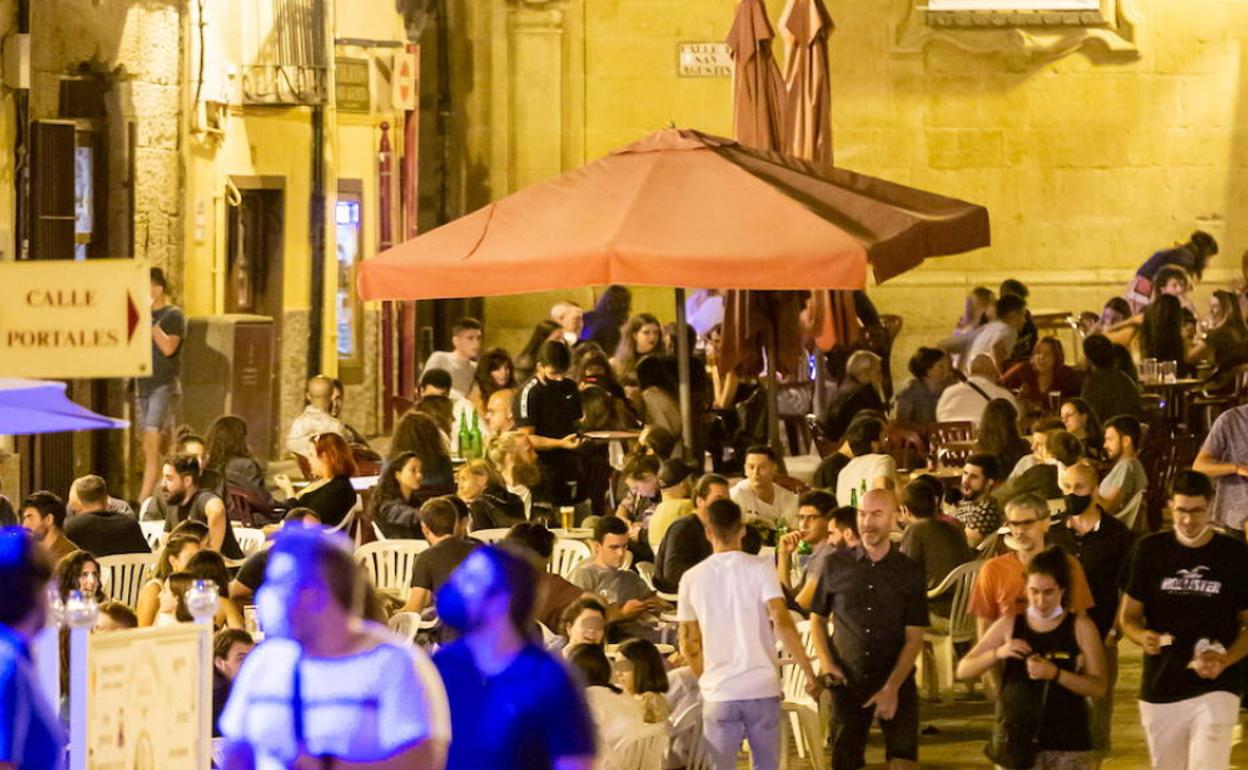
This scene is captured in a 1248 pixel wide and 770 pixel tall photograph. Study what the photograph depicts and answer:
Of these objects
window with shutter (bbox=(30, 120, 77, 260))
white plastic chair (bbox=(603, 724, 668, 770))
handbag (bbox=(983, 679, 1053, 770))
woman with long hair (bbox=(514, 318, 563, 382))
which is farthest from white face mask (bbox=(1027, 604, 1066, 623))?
woman with long hair (bbox=(514, 318, 563, 382))

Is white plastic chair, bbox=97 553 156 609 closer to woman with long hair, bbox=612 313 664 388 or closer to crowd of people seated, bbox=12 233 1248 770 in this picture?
crowd of people seated, bbox=12 233 1248 770

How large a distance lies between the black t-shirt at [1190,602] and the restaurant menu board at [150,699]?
3.66m

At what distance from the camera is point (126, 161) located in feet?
59.5

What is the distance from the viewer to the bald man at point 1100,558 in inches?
428

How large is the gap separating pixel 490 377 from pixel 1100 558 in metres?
7.37

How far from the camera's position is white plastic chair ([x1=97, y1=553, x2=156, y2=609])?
1260cm

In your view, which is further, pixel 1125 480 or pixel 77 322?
pixel 1125 480

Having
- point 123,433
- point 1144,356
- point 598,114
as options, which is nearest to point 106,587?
point 123,433

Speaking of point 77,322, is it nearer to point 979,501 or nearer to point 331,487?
point 331,487

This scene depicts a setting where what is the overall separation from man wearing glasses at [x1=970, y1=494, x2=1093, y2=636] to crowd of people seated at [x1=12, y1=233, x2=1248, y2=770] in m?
0.01

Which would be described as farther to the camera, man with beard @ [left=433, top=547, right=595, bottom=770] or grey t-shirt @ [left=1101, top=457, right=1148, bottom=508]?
grey t-shirt @ [left=1101, top=457, right=1148, bottom=508]

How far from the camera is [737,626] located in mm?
9922

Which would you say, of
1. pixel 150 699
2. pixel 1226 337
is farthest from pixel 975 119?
pixel 150 699

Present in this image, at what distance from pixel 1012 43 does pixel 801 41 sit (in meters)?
10.1
